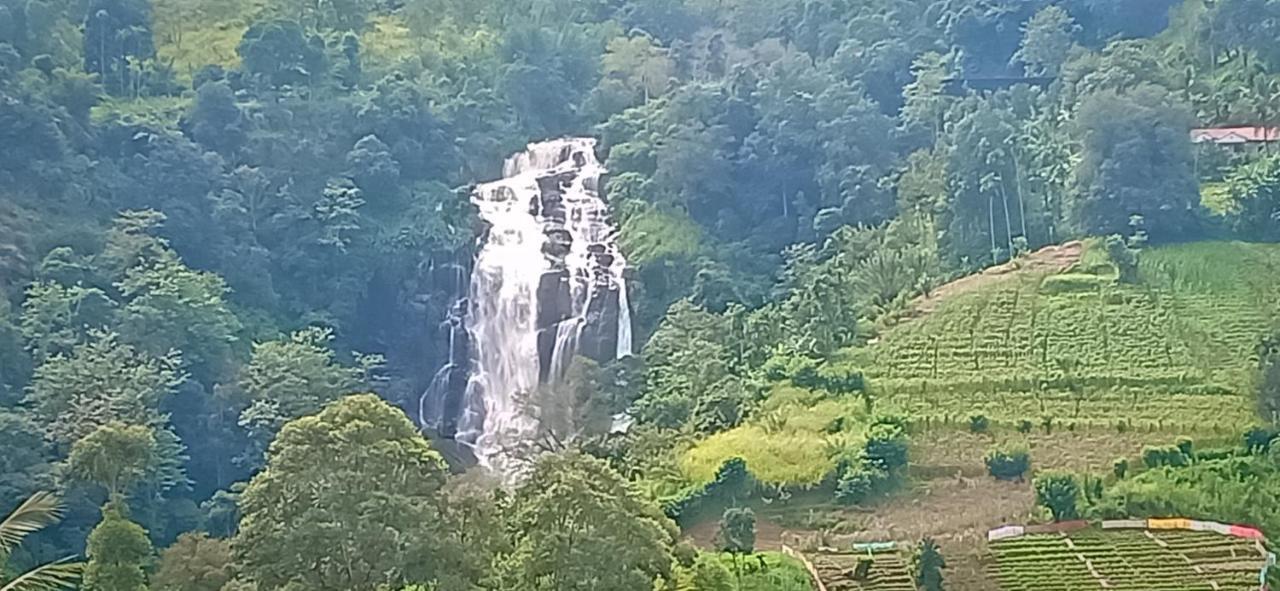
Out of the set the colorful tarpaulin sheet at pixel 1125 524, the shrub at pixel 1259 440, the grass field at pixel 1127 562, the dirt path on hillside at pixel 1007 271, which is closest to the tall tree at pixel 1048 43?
the dirt path on hillside at pixel 1007 271

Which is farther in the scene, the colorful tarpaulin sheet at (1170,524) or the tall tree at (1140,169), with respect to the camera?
the tall tree at (1140,169)

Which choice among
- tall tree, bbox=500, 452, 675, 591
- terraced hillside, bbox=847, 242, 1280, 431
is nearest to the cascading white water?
terraced hillside, bbox=847, 242, 1280, 431

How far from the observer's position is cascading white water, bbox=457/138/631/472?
13.8 metres

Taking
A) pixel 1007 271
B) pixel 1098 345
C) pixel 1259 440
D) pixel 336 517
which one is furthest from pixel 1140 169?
pixel 336 517

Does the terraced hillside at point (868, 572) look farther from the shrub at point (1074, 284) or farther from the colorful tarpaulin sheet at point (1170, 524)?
the shrub at point (1074, 284)

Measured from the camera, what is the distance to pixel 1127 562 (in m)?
8.55

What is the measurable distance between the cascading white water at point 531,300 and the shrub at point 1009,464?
451cm

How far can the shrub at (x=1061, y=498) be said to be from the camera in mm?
9062

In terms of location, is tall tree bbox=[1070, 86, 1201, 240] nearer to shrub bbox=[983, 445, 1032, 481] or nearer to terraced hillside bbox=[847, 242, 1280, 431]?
terraced hillside bbox=[847, 242, 1280, 431]

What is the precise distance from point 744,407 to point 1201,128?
5007mm

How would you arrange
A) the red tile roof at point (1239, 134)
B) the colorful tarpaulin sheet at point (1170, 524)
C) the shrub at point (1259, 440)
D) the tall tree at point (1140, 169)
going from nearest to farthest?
the colorful tarpaulin sheet at point (1170, 524)
the shrub at point (1259, 440)
the tall tree at point (1140, 169)
the red tile roof at point (1239, 134)

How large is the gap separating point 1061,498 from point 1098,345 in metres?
2.15

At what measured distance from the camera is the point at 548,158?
50.8 feet

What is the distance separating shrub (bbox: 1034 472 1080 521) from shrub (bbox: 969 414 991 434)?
1.00m
